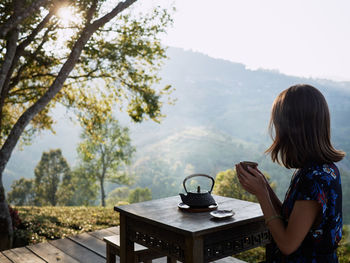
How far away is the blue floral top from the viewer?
1.48 m

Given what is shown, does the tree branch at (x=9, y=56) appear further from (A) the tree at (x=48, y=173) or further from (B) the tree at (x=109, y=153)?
(A) the tree at (x=48, y=173)

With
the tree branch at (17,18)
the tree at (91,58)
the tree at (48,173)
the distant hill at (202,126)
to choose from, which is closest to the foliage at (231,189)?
the tree at (91,58)

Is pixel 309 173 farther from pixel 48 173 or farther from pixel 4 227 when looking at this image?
pixel 48 173

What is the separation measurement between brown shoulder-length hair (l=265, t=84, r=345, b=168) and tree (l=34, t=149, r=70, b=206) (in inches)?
929

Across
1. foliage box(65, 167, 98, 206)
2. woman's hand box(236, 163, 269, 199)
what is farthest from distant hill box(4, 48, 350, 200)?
woman's hand box(236, 163, 269, 199)

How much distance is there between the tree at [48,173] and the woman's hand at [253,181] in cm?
2340

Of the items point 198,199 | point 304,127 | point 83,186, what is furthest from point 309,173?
point 83,186

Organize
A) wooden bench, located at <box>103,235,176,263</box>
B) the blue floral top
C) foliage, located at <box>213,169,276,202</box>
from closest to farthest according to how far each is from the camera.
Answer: the blue floral top, wooden bench, located at <box>103,235,176,263</box>, foliage, located at <box>213,169,276,202</box>

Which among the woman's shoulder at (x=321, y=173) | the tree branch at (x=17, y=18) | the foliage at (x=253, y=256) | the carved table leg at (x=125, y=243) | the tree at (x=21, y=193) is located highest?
the tree branch at (x=17, y=18)

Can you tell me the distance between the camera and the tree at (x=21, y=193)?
85.7ft

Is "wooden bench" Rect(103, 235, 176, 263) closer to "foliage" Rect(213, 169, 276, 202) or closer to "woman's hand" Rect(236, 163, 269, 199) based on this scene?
"woman's hand" Rect(236, 163, 269, 199)

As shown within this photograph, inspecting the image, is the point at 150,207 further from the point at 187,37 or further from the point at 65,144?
the point at 187,37

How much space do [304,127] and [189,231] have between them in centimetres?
80

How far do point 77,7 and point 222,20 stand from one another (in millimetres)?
56586
